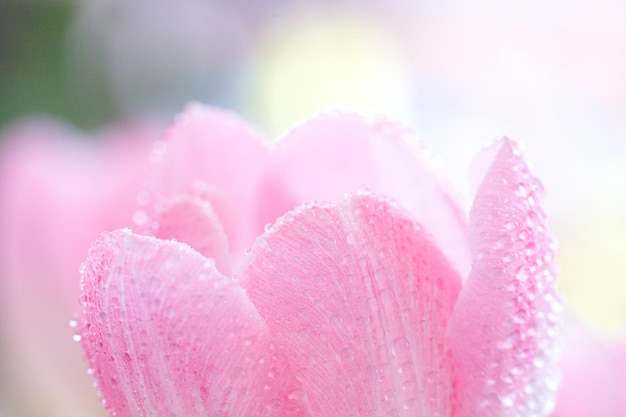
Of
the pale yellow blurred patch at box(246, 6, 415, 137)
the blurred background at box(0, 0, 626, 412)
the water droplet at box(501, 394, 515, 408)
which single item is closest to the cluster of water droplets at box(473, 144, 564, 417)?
the water droplet at box(501, 394, 515, 408)

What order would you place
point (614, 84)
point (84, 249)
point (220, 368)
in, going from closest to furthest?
point (220, 368), point (84, 249), point (614, 84)

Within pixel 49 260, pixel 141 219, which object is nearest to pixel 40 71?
pixel 49 260

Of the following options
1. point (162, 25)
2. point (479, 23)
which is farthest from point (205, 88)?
point (479, 23)

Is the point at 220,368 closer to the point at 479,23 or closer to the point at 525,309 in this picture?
the point at 525,309

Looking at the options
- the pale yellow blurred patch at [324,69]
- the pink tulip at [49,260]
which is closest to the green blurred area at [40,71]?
the pale yellow blurred patch at [324,69]

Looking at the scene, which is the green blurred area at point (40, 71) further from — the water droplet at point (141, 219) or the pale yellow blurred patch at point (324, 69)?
the water droplet at point (141, 219)
